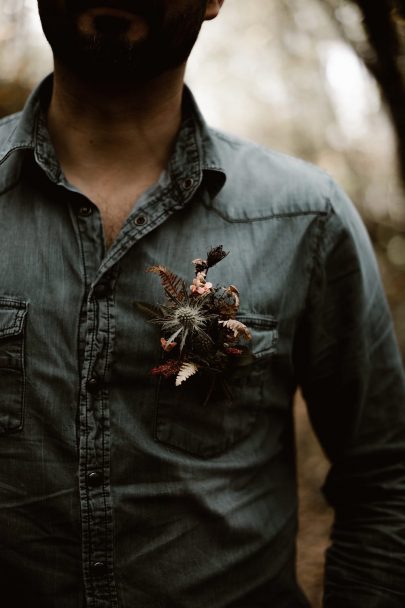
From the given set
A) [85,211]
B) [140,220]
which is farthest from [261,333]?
[85,211]

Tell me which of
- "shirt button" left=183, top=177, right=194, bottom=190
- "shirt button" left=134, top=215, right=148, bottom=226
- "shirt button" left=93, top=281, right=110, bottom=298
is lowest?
"shirt button" left=93, top=281, right=110, bottom=298

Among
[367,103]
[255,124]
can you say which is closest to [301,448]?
[367,103]

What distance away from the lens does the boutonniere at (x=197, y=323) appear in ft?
5.24

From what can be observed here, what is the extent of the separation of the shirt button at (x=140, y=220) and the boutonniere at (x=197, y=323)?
20 cm

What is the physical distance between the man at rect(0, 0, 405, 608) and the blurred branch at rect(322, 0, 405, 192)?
0.95 m

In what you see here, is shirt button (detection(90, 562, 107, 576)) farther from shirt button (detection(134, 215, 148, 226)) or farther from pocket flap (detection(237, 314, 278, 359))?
shirt button (detection(134, 215, 148, 226))

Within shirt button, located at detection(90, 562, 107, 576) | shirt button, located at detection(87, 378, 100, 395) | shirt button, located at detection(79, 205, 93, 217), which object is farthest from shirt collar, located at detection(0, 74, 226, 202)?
shirt button, located at detection(90, 562, 107, 576)

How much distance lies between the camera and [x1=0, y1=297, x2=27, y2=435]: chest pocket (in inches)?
65.7

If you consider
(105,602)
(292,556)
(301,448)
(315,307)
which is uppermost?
(315,307)

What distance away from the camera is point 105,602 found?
1.68 metres

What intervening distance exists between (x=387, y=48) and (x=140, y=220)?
1.64 m

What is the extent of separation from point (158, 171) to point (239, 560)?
1141 millimetres

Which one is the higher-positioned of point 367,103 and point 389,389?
point 367,103

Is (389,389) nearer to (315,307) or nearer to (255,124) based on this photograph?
(315,307)
